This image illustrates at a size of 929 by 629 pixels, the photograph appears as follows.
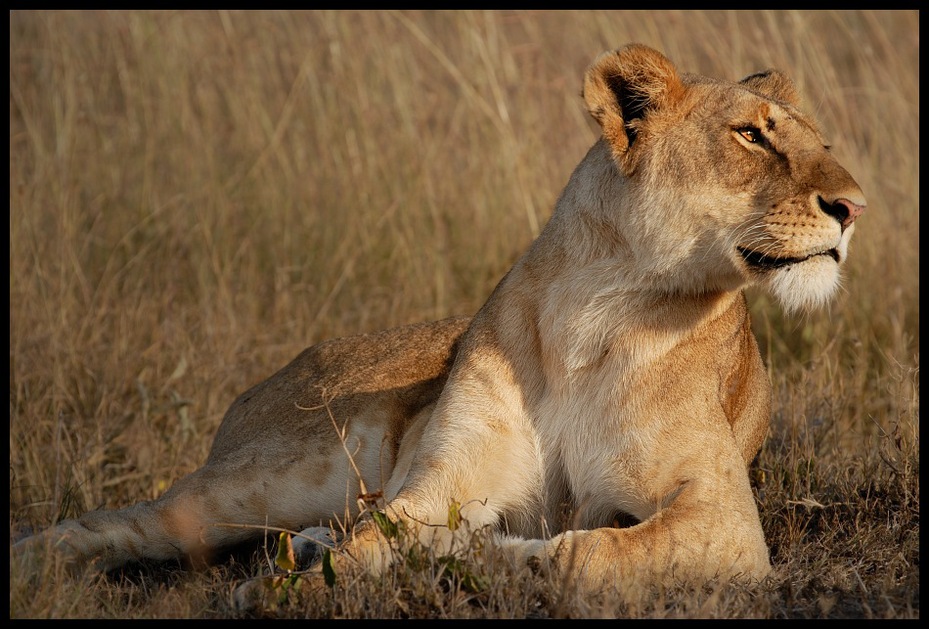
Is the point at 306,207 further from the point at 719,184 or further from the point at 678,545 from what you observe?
the point at 678,545

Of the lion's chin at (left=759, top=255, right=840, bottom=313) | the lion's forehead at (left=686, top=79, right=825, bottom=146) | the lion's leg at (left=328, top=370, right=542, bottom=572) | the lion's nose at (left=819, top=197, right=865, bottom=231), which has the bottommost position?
the lion's leg at (left=328, top=370, right=542, bottom=572)

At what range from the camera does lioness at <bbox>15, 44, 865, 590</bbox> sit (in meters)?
3.02

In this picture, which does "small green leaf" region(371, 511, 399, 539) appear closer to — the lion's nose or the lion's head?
the lion's head

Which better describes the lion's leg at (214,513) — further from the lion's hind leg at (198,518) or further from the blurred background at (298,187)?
the blurred background at (298,187)

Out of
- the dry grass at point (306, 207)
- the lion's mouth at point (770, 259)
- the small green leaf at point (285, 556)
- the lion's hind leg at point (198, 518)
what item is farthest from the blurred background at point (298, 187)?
the small green leaf at point (285, 556)

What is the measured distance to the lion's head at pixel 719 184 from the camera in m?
3.00

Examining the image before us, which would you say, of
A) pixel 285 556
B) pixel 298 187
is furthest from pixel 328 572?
pixel 298 187

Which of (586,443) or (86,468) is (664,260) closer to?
(586,443)

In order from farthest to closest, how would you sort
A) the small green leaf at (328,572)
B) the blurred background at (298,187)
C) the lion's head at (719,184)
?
the blurred background at (298,187) → the lion's head at (719,184) → the small green leaf at (328,572)

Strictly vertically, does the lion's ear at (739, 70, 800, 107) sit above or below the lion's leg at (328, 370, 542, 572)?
above

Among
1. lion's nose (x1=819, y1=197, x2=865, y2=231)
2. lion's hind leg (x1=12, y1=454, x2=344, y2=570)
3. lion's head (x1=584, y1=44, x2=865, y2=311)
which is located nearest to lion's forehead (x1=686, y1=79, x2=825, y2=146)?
lion's head (x1=584, y1=44, x2=865, y2=311)

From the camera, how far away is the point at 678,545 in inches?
118

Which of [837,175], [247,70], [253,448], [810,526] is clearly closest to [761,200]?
[837,175]

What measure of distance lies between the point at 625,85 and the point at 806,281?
77cm
